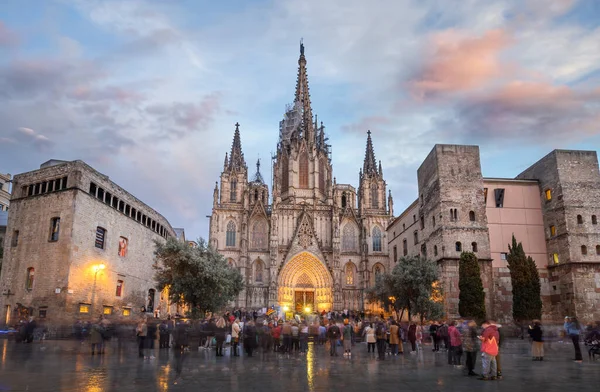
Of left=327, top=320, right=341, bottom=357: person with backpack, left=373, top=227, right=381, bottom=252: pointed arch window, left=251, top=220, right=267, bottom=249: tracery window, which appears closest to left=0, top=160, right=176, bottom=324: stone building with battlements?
left=327, top=320, right=341, bottom=357: person with backpack

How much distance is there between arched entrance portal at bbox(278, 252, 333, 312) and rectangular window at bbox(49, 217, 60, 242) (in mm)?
30051

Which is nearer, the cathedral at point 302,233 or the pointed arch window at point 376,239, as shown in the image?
the cathedral at point 302,233

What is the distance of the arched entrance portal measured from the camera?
55.8 metres

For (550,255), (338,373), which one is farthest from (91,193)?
(550,255)

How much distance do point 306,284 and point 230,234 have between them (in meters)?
11.2

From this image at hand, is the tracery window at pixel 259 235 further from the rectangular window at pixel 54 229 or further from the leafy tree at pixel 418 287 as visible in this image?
the rectangular window at pixel 54 229

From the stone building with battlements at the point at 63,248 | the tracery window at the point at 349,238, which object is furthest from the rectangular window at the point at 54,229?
the tracery window at the point at 349,238

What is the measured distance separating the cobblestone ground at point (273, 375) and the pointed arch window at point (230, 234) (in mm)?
41001

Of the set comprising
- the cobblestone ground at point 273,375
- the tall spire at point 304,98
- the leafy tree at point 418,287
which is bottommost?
the cobblestone ground at point 273,375

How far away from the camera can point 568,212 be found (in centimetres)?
3256

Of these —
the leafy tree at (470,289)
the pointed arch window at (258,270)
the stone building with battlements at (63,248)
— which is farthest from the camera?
the pointed arch window at (258,270)

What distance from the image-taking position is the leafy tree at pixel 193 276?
94.1 feet

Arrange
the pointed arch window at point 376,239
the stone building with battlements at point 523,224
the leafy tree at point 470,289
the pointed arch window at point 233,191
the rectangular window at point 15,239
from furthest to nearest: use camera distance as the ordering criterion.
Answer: the pointed arch window at point 233,191
the pointed arch window at point 376,239
the stone building with battlements at point 523,224
the rectangular window at point 15,239
the leafy tree at point 470,289

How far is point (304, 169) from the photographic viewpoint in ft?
211
